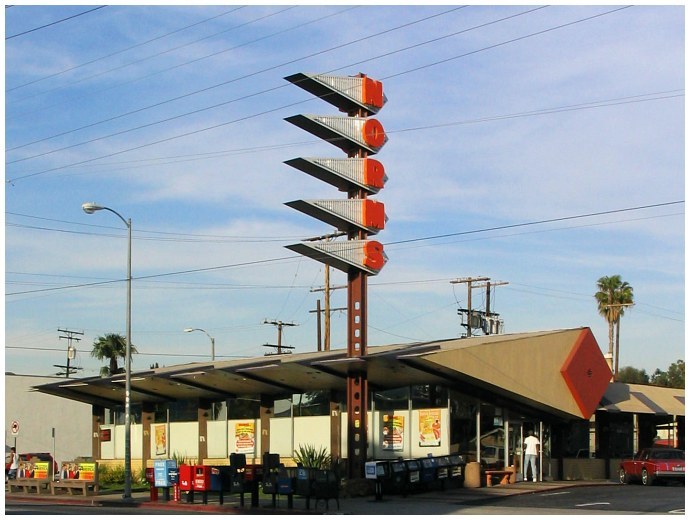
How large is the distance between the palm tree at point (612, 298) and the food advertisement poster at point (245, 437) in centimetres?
4598

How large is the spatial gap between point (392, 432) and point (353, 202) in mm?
8679

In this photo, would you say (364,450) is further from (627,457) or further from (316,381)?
(627,457)

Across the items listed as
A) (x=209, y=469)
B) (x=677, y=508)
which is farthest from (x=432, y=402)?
(x=677, y=508)

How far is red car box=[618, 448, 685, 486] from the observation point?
34.4m

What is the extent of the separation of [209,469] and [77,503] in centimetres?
564

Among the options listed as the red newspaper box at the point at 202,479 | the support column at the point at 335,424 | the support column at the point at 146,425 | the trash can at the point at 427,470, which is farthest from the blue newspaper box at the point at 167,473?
the support column at the point at 146,425

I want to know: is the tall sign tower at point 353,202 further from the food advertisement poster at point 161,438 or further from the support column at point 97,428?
the support column at point 97,428

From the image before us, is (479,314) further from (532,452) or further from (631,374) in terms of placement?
(631,374)

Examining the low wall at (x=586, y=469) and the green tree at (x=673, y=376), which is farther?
the green tree at (x=673, y=376)

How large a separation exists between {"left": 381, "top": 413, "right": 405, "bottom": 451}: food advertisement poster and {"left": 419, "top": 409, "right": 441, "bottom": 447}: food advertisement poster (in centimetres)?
95

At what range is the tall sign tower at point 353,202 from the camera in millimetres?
32531

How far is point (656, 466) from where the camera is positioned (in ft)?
114

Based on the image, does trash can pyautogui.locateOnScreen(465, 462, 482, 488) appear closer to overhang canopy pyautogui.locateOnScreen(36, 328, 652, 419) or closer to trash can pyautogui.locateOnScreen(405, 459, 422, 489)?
overhang canopy pyautogui.locateOnScreen(36, 328, 652, 419)

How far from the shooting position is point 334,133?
33250 millimetres
